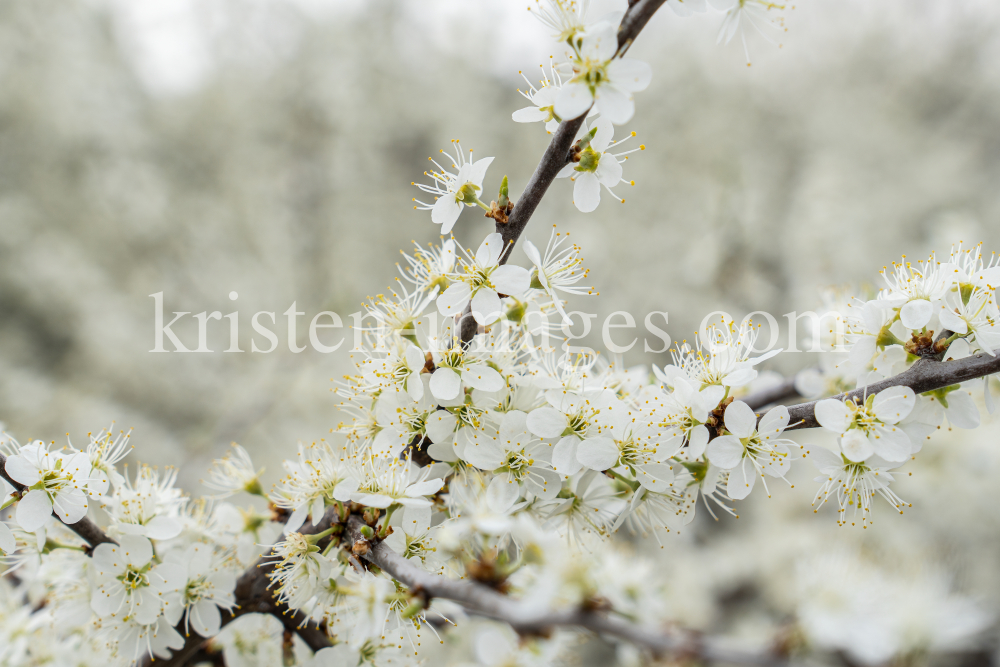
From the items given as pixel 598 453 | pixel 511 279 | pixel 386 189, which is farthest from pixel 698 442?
pixel 386 189

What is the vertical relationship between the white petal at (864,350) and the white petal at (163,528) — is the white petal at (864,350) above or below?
above

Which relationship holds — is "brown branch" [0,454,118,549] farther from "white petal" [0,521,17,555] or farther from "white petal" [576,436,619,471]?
"white petal" [576,436,619,471]

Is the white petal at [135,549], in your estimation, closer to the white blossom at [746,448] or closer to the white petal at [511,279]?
the white petal at [511,279]

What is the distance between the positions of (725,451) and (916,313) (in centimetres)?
34

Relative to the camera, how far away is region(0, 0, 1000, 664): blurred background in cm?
332

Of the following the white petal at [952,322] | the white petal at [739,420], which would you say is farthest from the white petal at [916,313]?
the white petal at [739,420]

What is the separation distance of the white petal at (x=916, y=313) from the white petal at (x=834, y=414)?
0.15 metres

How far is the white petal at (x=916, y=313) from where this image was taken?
2.45ft

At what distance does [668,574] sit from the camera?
9.79ft

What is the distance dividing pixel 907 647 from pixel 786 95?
3705 mm

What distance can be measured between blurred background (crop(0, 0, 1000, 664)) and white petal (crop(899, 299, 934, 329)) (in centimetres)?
249

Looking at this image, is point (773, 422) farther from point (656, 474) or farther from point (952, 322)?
point (952, 322)

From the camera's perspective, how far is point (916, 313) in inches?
29.8

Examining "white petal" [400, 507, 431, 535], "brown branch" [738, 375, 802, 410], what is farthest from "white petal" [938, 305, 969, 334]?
"white petal" [400, 507, 431, 535]
